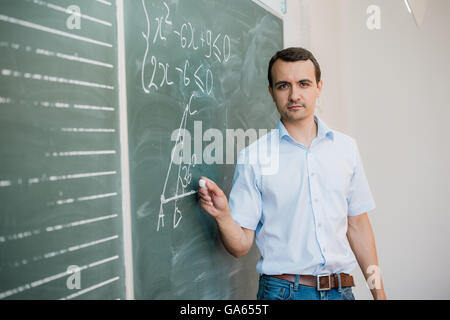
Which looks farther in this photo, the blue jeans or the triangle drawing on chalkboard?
the triangle drawing on chalkboard

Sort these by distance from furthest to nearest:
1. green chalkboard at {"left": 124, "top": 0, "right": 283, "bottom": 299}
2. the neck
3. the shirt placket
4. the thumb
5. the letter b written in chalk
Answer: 1. the letter b written in chalk
2. the neck
3. the shirt placket
4. the thumb
5. green chalkboard at {"left": 124, "top": 0, "right": 283, "bottom": 299}

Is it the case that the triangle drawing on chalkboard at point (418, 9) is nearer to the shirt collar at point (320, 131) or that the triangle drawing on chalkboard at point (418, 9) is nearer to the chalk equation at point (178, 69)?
the shirt collar at point (320, 131)

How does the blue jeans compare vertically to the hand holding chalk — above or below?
below

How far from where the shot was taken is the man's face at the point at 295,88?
149cm

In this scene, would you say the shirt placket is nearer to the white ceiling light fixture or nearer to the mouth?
the mouth

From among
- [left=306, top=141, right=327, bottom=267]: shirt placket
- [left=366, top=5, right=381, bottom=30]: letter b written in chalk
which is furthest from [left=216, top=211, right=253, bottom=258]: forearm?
[left=366, top=5, right=381, bottom=30]: letter b written in chalk

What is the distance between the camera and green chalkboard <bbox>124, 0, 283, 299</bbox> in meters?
1.15

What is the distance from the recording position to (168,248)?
1.27 meters

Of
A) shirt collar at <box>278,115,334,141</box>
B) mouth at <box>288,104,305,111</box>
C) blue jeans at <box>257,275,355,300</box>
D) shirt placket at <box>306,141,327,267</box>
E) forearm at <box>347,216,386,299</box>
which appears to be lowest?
blue jeans at <box>257,275,355,300</box>

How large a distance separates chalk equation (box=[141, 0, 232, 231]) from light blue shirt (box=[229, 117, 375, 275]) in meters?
0.22

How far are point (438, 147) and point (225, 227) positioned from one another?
2054 mm

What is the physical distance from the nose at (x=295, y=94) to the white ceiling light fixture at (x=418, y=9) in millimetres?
1750

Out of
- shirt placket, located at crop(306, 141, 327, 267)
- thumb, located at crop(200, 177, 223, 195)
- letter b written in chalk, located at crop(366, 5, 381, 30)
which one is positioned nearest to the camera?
thumb, located at crop(200, 177, 223, 195)

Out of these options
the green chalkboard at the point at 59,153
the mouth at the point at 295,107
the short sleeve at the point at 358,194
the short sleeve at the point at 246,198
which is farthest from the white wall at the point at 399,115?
the green chalkboard at the point at 59,153
